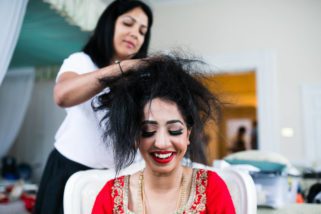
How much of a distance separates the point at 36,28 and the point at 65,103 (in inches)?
84.3

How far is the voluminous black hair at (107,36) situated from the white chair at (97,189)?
386 millimetres

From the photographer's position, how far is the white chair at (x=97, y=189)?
0.88 m

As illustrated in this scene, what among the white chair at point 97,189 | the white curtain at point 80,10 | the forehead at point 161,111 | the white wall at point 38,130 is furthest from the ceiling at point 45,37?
the forehead at point 161,111

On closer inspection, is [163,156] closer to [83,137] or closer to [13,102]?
[83,137]

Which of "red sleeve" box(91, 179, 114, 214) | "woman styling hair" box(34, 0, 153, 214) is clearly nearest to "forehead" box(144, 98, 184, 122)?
"woman styling hair" box(34, 0, 153, 214)

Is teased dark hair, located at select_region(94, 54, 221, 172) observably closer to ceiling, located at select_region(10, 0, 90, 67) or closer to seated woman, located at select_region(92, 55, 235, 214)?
seated woman, located at select_region(92, 55, 235, 214)

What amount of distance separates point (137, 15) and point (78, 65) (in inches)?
12.1

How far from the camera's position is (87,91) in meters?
0.93

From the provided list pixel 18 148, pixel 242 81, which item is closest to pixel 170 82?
pixel 18 148

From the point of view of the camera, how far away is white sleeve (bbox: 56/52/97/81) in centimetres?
109

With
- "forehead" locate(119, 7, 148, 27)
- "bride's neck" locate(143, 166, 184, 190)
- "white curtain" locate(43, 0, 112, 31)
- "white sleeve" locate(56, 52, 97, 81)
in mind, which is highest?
"white curtain" locate(43, 0, 112, 31)

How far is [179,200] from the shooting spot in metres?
0.88

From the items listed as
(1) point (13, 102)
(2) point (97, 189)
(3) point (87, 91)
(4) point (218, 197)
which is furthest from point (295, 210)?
(1) point (13, 102)

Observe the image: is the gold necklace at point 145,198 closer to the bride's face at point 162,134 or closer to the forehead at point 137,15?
the bride's face at point 162,134
